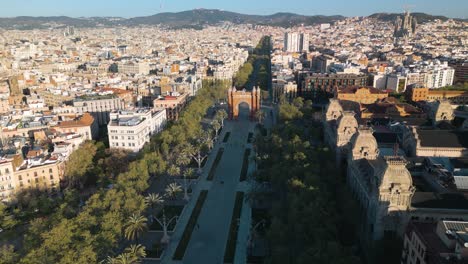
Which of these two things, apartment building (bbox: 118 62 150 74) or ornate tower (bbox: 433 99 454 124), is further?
apartment building (bbox: 118 62 150 74)

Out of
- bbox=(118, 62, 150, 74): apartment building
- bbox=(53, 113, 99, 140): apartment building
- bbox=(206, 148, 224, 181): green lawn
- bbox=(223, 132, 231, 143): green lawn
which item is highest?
bbox=(118, 62, 150, 74): apartment building

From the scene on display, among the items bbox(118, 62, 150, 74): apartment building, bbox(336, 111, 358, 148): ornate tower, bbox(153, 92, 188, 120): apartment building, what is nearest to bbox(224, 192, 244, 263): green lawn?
bbox(336, 111, 358, 148): ornate tower

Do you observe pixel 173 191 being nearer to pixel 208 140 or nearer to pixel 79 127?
pixel 208 140

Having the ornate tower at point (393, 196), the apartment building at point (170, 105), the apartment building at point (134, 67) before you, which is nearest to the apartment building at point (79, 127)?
the apartment building at point (170, 105)

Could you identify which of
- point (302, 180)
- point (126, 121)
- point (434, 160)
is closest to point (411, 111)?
point (434, 160)

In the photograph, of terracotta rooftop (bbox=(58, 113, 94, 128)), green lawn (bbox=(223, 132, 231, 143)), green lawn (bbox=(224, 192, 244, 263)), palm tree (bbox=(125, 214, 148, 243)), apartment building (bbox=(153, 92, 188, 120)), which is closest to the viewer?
palm tree (bbox=(125, 214, 148, 243))

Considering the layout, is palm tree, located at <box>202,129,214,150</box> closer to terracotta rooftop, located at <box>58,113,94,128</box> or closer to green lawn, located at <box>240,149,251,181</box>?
green lawn, located at <box>240,149,251,181</box>

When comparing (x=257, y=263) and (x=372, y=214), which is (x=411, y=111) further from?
(x=257, y=263)
